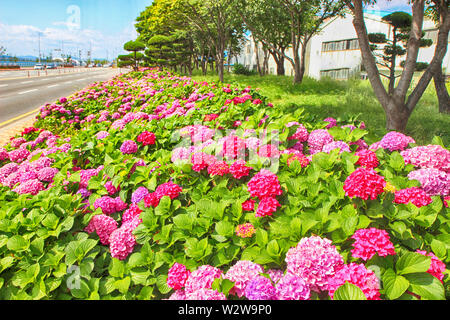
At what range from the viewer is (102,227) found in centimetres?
203

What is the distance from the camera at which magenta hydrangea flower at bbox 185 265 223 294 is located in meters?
1.42

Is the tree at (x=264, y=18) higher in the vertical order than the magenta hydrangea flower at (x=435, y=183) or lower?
higher

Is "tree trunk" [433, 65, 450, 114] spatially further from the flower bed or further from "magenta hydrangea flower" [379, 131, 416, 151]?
the flower bed

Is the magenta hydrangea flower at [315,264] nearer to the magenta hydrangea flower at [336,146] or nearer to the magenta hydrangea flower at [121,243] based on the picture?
the magenta hydrangea flower at [121,243]

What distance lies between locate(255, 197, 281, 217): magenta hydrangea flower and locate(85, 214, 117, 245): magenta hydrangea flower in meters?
1.07

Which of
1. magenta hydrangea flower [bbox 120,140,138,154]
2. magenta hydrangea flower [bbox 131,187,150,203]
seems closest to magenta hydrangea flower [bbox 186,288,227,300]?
magenta hydrangea flower [bbox 131,187,150,203]

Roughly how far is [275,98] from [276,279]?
38.2 feet

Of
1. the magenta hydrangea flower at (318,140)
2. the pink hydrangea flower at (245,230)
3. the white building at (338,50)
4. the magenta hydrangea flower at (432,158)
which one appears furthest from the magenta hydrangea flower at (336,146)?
the white building at (338,50)

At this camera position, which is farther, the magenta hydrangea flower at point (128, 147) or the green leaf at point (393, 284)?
the magenta hydrangea flower at point (128, 147)

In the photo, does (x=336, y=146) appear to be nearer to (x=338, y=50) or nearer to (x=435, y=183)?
(x=435, y=183)

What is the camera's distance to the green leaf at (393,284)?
1.25 meters

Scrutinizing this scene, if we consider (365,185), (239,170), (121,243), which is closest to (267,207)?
(239,170)

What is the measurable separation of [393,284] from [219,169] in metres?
1.35

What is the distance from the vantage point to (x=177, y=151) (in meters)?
2.85
